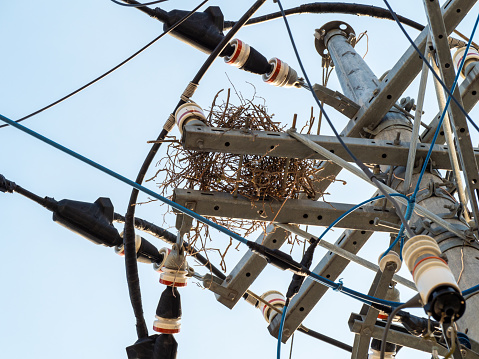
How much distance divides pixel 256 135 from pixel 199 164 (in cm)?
51

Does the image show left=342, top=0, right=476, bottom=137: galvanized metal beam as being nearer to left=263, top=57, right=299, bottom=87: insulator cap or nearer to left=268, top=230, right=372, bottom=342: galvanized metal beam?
left=268, top=230, right=372, bottom=342: galvanized metal beam

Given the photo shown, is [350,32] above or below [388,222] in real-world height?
above

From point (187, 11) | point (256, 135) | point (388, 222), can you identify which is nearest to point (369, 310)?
point (388, 222)

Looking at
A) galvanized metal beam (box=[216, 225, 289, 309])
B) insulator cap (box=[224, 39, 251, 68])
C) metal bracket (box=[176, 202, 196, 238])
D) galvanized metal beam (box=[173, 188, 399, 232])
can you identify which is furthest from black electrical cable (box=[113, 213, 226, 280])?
insulator cap (box=[224, 39, 251, 68])

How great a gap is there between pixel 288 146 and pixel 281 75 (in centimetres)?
183

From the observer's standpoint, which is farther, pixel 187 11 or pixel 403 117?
pixel 187 11

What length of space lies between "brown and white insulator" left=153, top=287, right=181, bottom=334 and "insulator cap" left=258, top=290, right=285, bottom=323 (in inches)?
52.2

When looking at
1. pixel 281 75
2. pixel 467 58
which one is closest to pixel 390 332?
pixel 467 58

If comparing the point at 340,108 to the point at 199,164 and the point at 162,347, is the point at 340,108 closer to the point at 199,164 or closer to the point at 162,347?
the point at 199,164

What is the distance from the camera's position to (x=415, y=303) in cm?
227

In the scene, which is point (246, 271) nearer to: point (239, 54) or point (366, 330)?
point (366, 330)

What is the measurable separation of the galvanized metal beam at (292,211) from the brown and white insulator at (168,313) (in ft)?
1.94

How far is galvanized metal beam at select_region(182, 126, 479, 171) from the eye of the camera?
370cm

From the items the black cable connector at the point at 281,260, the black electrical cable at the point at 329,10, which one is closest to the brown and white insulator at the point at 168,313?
the black cable connector at the point at 281,260
